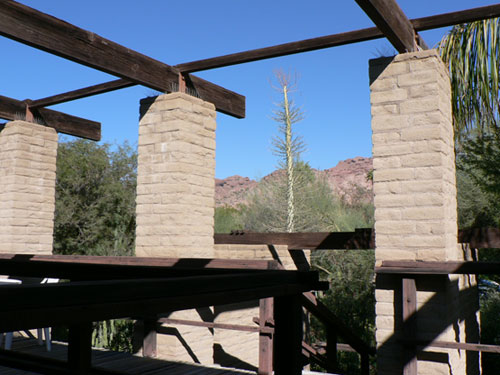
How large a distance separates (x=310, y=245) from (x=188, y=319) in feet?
6.46

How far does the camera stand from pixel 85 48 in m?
5.00

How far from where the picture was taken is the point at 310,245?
6.86 meters

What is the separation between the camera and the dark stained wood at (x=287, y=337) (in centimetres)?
177

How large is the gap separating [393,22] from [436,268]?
84.9 inches

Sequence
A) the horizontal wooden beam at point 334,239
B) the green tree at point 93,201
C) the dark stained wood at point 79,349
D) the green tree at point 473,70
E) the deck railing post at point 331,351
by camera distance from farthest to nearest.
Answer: the green tree at point 93,201
the green tree at point 473,70
the deck railing post at point 331,351
the horizontal wooden beam at point 334,239
the dark stained wood at point 79,349

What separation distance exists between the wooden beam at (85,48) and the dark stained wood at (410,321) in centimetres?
354

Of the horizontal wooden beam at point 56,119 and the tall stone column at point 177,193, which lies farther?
the horizontal wooden beam at point 56,119

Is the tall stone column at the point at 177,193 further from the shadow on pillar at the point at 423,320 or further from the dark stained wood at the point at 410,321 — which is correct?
the dark stained wood at the point at 410,321

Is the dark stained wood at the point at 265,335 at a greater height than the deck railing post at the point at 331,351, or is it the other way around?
the dark stained wood at the point at 265,335

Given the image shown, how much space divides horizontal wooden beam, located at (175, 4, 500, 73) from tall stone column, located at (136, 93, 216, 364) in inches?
22.3

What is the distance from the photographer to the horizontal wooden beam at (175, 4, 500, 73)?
4629mm

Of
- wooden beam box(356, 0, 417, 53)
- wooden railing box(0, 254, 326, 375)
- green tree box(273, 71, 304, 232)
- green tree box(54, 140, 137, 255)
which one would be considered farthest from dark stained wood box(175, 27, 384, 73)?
green tree box(273, 71, 304, 232)

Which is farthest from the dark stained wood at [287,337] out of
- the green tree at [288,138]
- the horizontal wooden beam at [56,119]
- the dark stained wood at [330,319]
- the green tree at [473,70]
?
the green tree at [288,138]

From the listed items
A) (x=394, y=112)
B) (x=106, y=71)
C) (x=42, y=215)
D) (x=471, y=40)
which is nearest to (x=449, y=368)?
(x=394, y=112)
